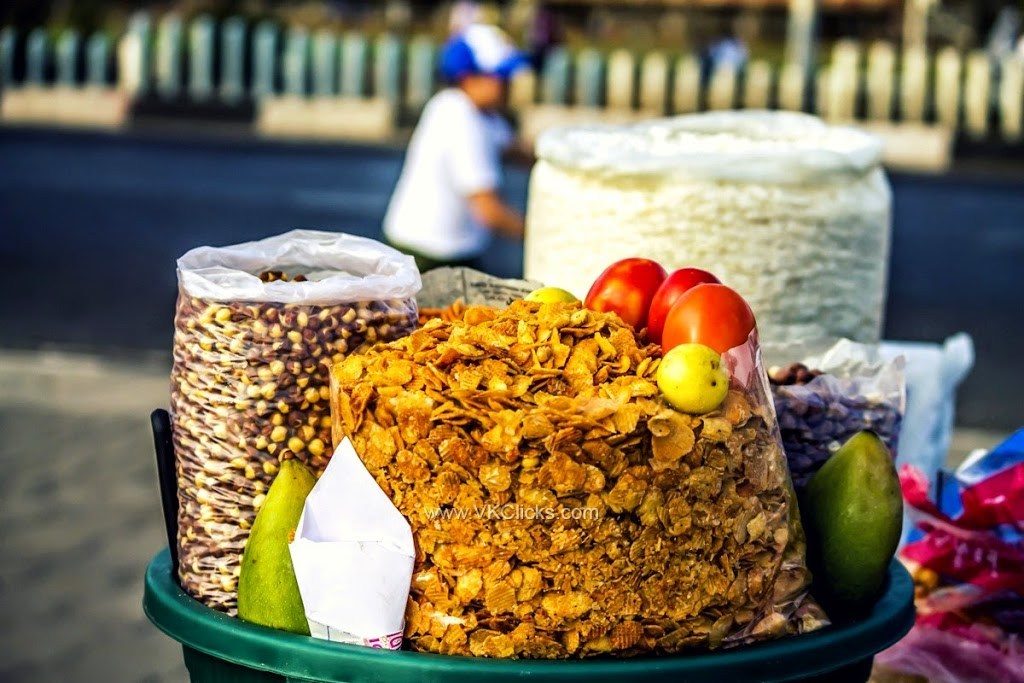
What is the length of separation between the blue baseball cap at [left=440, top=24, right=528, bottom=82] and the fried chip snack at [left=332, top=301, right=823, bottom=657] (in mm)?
4263

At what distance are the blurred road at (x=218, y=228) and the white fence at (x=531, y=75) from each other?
117 inches

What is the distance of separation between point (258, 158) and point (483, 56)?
45.4ft

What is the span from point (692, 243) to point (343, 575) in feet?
4.03

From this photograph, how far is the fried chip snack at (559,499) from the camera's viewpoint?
1.90m

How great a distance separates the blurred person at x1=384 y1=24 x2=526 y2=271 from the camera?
6.14 meters

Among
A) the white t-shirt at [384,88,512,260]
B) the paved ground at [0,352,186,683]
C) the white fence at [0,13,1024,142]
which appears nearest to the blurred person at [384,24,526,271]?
the white t-shirt at [384,88,512,260]

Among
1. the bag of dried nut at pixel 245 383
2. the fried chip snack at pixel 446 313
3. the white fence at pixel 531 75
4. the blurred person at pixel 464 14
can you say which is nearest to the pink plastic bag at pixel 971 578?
the fried chip snack at pixel 446 313

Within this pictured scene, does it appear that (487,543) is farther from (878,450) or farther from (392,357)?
(878,450)

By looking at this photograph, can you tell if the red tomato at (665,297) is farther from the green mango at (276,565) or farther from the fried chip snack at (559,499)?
the green mango at (276,565)

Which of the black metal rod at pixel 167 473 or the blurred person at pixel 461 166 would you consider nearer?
the black metal rod at pixel 167 473

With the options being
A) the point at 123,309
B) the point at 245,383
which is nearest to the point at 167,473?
the point at 245,383

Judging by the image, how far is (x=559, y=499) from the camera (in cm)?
190

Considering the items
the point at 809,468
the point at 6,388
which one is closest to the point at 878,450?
the point at 809,468

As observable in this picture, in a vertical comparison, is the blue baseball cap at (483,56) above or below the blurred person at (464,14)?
above
